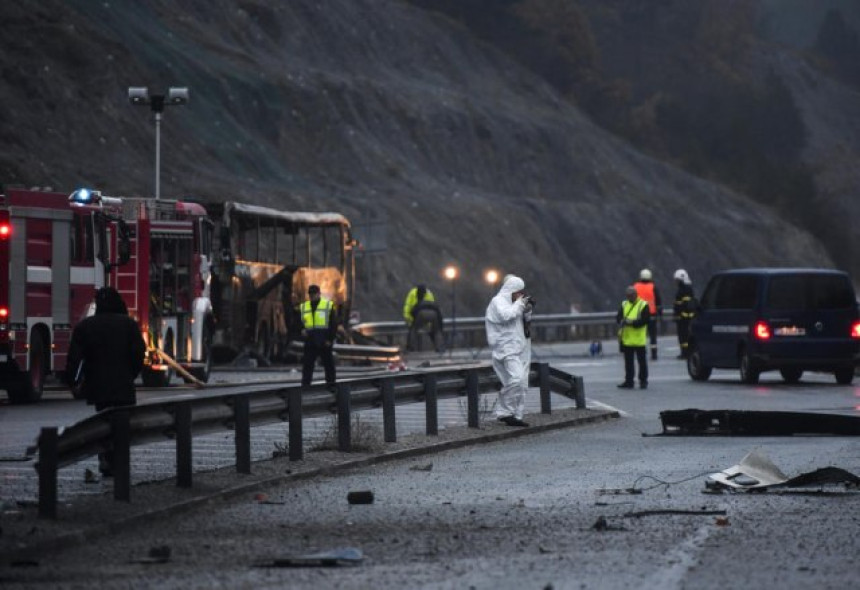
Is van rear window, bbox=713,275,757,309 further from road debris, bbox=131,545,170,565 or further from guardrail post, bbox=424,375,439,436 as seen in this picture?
road debris, bbox=131,545,170,565

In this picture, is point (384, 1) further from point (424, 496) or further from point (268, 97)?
point (424, 496)

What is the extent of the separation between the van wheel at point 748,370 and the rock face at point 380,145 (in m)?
19.0

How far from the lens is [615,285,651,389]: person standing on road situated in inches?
1255

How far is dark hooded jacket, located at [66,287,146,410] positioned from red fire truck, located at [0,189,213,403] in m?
12.5

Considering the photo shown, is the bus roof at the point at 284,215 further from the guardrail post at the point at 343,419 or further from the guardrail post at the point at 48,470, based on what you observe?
the guardrail post at the point at 48,470

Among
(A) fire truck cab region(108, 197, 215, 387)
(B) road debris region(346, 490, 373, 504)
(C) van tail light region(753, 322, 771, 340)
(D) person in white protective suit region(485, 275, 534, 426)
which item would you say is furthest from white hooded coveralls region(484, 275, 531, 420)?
(C) van tail light region(753, 322, 771, 340)

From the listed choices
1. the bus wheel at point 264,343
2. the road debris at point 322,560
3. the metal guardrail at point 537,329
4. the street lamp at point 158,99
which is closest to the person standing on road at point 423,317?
the metal guardrail at point 537,329

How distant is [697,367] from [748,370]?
5.43ft

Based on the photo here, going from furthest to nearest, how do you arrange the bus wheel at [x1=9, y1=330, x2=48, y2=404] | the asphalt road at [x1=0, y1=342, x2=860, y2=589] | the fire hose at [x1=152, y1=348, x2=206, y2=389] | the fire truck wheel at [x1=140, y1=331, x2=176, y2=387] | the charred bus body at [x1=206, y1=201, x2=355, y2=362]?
the charred bus body at [x1=206, y1=201, x2=355, y2=362] → the fire truck wheel at [x1=140, y1=331, x2=176, y2=387] → the fire hose at [x1=152, y1=348, x2=206, y2=389] → the bus wheel at [x1=9, y1=330, x2=48, y2=404] → the asphalt road at [x1=0, y1=342, x2=860, y2=589]

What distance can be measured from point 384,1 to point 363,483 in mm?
81696

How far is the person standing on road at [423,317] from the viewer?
159 ft

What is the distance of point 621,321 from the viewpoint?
32406 millimetres

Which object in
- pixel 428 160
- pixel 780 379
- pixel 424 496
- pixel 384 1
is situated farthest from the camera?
pixel 384 1

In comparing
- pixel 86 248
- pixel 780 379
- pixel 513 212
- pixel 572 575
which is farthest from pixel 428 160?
pixel 572 575
